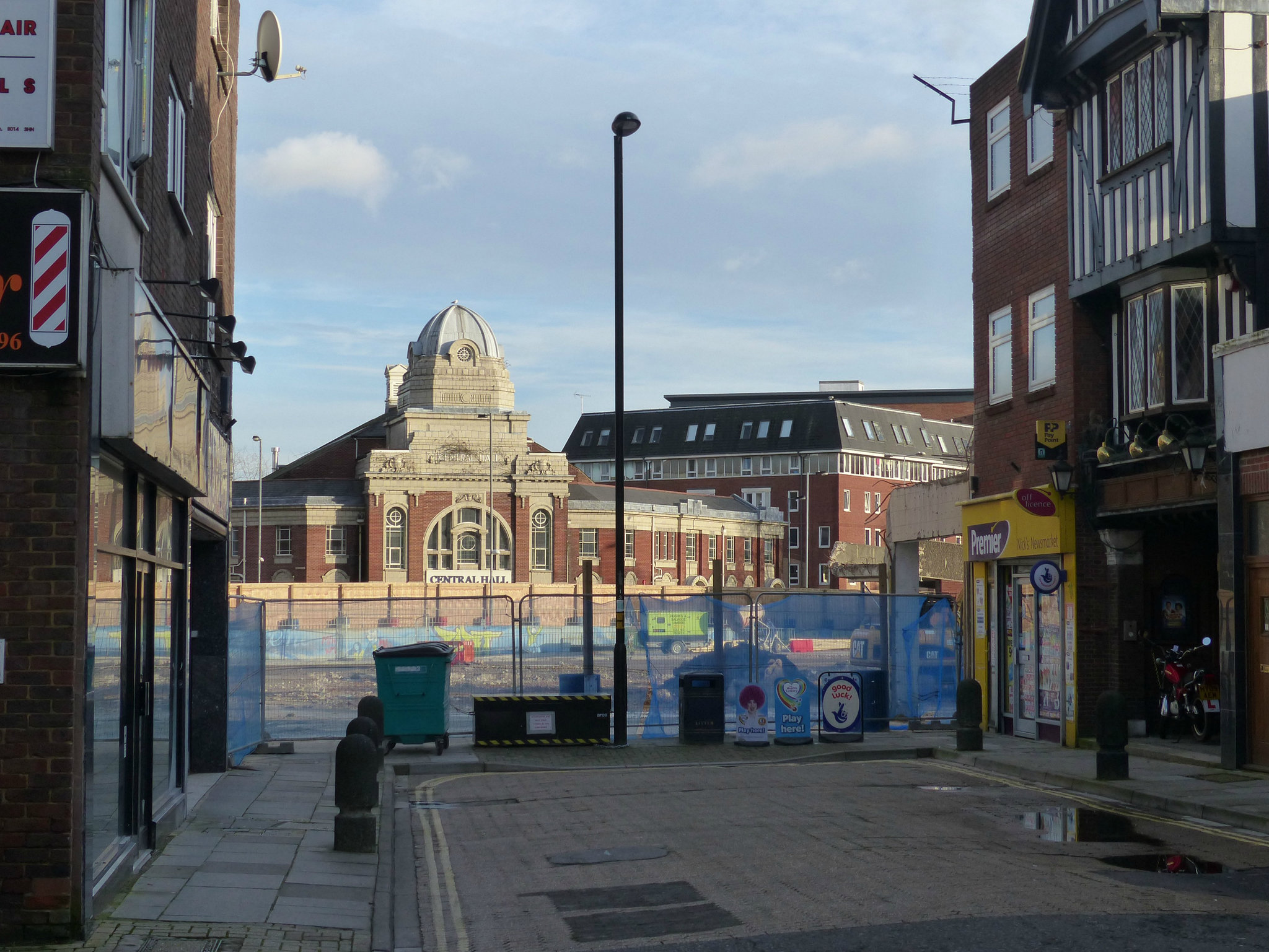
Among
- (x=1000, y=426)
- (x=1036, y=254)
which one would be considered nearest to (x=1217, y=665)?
(x=1000, y=426)

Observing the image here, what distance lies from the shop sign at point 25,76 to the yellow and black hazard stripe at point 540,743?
13.1 m

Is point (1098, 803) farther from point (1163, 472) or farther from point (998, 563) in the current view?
point (998, 563)

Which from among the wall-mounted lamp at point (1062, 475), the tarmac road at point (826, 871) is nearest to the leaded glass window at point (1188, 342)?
the wall-mounted lamp at point (1062, 475)

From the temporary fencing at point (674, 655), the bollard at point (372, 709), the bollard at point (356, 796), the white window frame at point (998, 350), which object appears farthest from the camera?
the temporary fencing at point (674, 655)

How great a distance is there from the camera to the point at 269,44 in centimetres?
1577

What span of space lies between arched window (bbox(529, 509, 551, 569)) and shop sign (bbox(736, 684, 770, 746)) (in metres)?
71.7

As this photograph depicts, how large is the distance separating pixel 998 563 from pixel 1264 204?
7359mm

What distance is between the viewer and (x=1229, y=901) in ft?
28.5

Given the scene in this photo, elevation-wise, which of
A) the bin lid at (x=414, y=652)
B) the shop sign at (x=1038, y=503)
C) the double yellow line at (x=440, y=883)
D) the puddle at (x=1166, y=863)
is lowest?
the double yellow line at (x=440, y=883)

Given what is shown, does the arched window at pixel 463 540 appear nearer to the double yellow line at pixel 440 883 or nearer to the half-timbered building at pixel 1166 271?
the half-timbered building at pixel 1166 271

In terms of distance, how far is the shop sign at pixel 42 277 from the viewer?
764 cm

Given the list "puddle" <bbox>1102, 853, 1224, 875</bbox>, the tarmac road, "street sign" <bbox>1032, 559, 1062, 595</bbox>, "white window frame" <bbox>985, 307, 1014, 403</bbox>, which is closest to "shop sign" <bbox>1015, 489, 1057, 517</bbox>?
"street sign" <bbox>1032, 559, 1062, 595</bbox>

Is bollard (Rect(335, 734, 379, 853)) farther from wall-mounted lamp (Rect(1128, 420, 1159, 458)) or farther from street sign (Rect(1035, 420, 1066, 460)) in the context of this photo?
street sign (Rect(1035, 420, 1066, 460))

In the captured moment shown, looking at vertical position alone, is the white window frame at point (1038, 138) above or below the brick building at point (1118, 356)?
above
